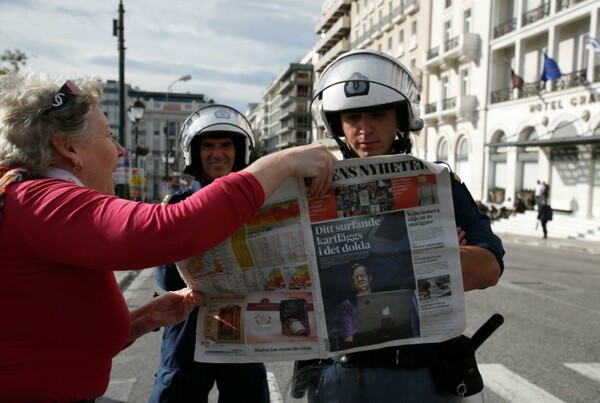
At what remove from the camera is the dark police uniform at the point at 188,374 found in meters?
2.50

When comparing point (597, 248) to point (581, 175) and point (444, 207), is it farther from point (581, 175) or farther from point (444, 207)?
point (444, 207)

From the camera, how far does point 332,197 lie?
5.07ft

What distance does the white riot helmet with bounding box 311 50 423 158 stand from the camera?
180cm

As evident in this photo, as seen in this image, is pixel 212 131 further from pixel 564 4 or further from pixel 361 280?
pixel 564 4

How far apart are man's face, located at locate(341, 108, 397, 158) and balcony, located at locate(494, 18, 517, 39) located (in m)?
28.9

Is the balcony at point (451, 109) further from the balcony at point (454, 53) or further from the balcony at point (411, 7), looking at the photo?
the balcony at point (411, 7)

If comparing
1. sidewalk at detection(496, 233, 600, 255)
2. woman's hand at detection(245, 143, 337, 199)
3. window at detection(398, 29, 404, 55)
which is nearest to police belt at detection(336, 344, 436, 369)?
woman's hand at detection(245, 143, 337, 199)

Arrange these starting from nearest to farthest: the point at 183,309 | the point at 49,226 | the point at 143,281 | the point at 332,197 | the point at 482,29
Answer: the point at 49,226
the point at 332,197
the point at 183,309
the point at 143,281
the point at 482,29

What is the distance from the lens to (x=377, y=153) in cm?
188

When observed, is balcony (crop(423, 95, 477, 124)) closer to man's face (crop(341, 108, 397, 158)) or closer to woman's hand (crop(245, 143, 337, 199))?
man's face (crop(341, 108, 397, 158))

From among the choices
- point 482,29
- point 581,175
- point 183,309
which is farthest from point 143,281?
point 482,29

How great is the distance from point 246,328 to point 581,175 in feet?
80.6

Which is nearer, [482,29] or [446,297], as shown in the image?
[446,297]

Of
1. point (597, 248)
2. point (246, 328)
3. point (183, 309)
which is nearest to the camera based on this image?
point (246, 328)
